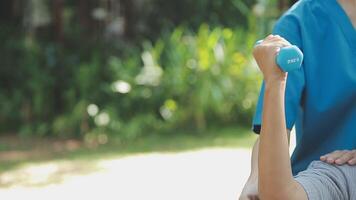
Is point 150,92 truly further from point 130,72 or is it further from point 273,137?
point 273,137

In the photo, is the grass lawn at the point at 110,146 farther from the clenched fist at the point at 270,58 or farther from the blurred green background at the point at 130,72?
the clenched fist at the point at 270,58

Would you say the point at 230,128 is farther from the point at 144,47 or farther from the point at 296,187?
the point at 296,187

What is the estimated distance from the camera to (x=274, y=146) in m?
1.48

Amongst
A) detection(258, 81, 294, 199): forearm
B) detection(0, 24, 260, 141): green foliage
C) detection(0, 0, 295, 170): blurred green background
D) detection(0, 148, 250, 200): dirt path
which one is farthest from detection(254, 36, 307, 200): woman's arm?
detection(0, 24, 260, 141): green foliage

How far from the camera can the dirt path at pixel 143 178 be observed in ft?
15.4

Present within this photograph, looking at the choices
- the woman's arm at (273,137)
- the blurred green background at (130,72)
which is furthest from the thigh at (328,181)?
the blurred green background at (130,72)

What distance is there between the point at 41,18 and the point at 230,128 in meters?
2.69

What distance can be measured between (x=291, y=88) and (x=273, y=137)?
11.1 inches

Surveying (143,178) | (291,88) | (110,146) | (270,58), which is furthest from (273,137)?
(110,146)

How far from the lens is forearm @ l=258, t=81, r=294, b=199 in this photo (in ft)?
4.85

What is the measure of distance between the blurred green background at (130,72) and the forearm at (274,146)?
4942mm

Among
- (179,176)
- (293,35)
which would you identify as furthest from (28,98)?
(293,35)

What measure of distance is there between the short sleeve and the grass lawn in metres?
4.40

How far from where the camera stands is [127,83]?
7398 millimetres
